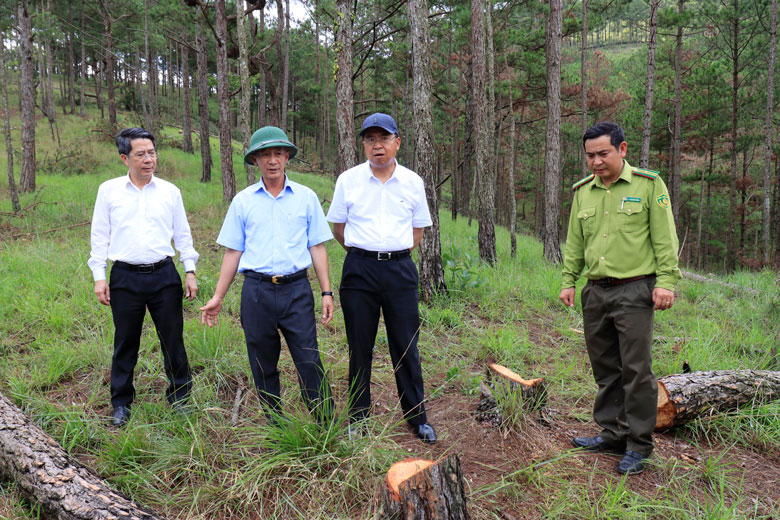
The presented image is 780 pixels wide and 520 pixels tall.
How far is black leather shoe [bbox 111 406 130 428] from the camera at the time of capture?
3148mm

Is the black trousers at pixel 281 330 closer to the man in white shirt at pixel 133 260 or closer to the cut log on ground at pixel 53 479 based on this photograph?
the man in white shirt at pixel 133 260

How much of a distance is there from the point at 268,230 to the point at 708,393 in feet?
11.1

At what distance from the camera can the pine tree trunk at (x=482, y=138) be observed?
27.4ft

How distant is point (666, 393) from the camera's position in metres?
3.22

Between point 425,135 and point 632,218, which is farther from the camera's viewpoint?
point 425,135

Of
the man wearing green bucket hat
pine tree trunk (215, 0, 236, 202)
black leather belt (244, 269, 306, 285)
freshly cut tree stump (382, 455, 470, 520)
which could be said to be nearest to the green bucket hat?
the man wearing green bucket hat

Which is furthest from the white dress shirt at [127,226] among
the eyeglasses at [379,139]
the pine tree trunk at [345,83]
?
the pine tree trunk at [345,83]

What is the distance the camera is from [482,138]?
8828 mm

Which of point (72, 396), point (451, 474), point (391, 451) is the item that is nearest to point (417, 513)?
point (451, 474)

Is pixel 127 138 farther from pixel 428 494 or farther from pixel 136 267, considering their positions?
pixel 428 494

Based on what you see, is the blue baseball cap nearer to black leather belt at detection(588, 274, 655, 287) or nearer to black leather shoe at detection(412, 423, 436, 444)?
black leather belt at detection(588, 274, 655, 287)

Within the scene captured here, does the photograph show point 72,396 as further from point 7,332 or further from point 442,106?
point 442,106

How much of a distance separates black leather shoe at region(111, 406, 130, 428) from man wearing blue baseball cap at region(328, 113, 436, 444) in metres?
1.61

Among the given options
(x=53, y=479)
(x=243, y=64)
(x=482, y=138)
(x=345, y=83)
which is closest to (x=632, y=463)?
(x=53, y=479)
